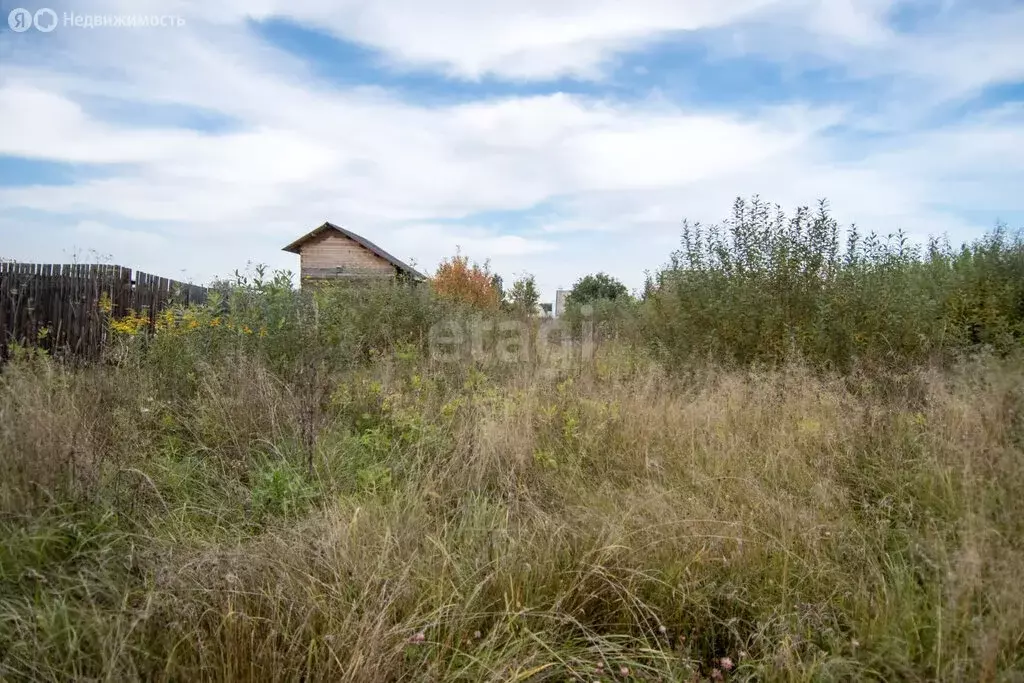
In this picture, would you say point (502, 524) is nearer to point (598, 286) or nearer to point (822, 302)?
point (822, 302)

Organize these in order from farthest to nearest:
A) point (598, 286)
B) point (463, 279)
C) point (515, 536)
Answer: point (598, 286), point (463, 279), point (515, 536)

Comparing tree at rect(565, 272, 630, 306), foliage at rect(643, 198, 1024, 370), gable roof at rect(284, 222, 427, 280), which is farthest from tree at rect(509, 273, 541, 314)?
tree at rect(565, 272, 630, 306)

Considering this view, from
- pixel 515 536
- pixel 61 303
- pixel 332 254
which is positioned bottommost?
pixel 515 536

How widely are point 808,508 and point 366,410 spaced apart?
291cm

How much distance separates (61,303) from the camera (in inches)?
273

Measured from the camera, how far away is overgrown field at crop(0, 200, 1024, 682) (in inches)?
75.2

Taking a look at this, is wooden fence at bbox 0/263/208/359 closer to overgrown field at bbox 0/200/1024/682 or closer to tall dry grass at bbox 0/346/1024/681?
overgrown field at bbox 0/200/1024/682

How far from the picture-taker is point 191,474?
11.0 feet

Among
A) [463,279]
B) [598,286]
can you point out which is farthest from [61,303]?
[598,286]

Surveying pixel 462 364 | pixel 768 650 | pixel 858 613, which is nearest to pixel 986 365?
pixel 858 613

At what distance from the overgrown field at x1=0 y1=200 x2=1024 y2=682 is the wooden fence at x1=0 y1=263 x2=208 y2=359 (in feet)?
7.49

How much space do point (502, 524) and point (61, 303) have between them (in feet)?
21.9

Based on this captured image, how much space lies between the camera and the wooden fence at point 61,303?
654 centimetres

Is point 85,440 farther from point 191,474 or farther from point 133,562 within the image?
point 133,562
